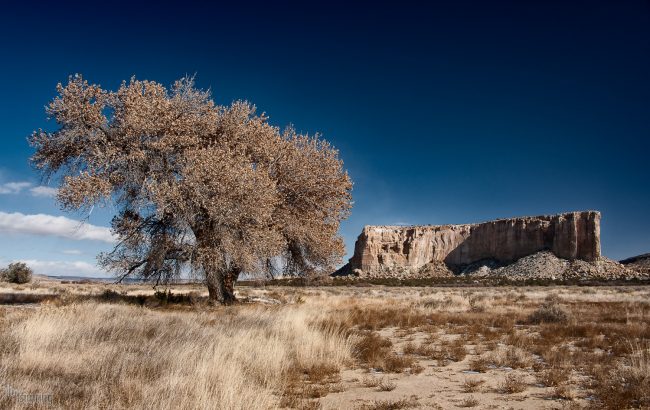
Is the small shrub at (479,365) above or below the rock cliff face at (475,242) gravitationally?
below

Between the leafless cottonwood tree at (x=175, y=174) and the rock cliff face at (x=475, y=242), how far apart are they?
111282 mm

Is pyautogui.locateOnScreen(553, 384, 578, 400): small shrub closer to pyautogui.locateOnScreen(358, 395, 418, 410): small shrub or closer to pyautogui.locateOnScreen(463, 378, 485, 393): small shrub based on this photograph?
pyautogui.locateOnScreen(463, 378, 485, 393): small shrub

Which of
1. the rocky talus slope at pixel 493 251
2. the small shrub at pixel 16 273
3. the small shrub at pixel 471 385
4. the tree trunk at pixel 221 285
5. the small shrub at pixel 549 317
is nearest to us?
the small shrub at pixel 471 385

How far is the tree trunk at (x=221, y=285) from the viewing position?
20.5 meters

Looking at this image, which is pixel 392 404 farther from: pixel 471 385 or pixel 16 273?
pixel 16 273

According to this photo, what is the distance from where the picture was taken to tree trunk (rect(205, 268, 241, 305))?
2052cm

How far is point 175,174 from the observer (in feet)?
63.6

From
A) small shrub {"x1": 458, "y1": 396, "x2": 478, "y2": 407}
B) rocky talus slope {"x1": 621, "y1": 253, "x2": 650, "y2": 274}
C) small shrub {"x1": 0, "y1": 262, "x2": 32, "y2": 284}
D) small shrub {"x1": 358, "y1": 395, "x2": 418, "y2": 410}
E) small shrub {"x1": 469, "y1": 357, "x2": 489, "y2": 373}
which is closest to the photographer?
small shrub {"x1": 358, "y1": 395, "x2": 418, "y2": 410}

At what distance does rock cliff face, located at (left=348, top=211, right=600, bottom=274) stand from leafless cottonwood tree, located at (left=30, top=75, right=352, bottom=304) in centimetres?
11128

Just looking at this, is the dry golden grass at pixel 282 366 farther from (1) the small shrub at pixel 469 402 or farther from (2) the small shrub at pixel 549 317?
(2) the small shrub at pixel 549 317

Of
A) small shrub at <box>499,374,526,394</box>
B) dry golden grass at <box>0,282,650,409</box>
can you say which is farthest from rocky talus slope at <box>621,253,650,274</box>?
small shrub at <box>499,374,526,394</box>

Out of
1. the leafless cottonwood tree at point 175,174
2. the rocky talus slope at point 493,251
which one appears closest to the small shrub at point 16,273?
the leafless cottonwood tree at point 175,174

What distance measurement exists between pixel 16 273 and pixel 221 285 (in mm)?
41793

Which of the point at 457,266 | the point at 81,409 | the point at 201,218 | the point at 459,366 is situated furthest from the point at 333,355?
the point at 457,266
